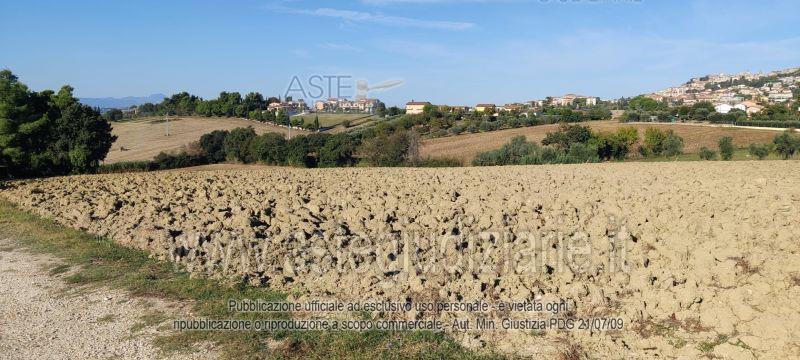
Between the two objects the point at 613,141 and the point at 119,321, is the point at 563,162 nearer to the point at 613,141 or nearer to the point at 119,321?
the point at 613,141

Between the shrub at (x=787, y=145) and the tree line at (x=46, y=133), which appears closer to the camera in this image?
the tree line at (x=46, y=133)

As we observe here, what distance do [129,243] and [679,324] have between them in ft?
36.3

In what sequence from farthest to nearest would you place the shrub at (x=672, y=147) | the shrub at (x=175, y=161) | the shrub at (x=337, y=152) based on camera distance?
the shrub at (x=672, y=147) < the shrub at (x=175, y=161) < the shrub at (x=337, y=152)

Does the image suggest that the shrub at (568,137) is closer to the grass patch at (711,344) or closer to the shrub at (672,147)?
the shrub at (672,147)

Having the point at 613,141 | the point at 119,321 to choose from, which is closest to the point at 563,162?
the point at 613,141

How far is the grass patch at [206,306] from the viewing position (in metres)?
6.46

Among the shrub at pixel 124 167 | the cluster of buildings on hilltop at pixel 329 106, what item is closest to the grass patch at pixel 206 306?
the shrub at pixel 124 167

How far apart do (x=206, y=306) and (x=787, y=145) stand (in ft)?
165

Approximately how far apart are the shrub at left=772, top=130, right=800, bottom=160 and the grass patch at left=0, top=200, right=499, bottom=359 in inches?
1915

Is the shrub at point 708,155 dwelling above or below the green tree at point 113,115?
below

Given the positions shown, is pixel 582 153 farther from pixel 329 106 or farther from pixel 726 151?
Result: pixel 329 106

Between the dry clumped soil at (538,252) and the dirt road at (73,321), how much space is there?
65.7 inches

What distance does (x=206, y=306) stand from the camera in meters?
8.06

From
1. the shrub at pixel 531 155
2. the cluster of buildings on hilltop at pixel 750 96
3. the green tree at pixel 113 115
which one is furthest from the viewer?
the cluster of buildings on hilltop at pixel 750 96
